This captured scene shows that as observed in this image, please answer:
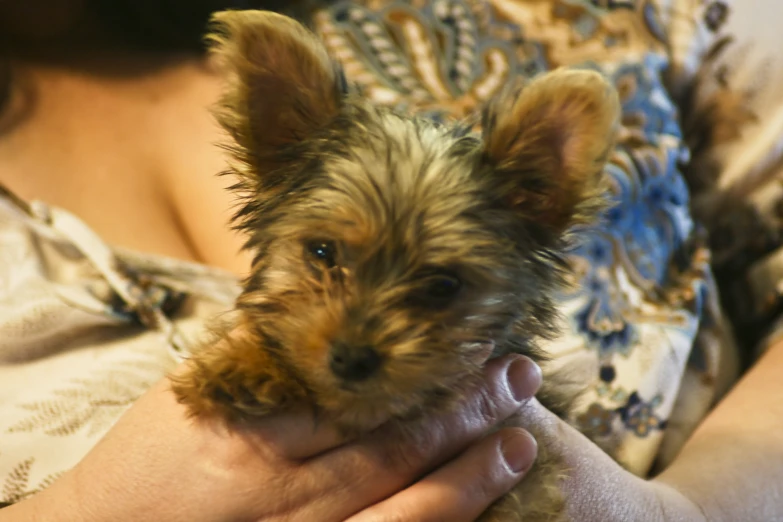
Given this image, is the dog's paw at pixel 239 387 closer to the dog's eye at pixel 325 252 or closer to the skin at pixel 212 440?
the skin at pixel 212 440

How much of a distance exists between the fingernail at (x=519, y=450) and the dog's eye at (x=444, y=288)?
0.31 meters

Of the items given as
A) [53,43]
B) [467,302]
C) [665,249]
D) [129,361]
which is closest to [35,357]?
[129,361]

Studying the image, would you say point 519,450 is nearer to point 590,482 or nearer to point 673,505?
point 590,482

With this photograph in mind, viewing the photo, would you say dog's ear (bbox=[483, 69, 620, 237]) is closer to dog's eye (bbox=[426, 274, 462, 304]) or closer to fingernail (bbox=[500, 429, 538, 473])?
dog's eye (bbox=[426, 274, 462, 304])

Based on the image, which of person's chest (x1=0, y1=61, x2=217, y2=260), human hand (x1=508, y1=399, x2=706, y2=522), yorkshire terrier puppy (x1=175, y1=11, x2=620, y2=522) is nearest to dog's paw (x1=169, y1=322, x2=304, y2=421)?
yorkshire terrier puppy (x1=175, y1=11, x2=620, y2=522)

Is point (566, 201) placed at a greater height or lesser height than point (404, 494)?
greater

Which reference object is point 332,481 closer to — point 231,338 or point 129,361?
point 231,338

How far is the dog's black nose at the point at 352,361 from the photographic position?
41.8 inches

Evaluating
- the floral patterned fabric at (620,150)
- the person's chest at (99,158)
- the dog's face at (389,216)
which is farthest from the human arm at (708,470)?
the person's chest at (99,158)

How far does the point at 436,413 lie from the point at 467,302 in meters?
0.22

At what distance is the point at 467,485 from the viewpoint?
120 centimetres

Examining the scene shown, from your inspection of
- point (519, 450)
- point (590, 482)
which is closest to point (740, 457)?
point (590, 482)

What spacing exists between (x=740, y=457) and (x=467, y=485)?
1012 millimetres

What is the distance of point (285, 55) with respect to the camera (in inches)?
48.7
